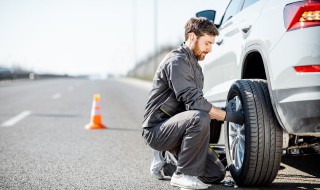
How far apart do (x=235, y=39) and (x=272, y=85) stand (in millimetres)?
1144

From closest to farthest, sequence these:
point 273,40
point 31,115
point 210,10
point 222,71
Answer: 1. point 273,40
2. point 222,71
3. point 210,10
4. point 31,115

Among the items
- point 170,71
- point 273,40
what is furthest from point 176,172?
point 273,40

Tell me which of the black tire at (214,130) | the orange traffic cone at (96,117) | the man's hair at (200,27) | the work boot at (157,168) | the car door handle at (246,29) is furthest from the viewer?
the orange traffic cone at (96,117)

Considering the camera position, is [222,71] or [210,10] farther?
[210,10]

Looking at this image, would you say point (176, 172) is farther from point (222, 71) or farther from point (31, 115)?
point (31, 115)

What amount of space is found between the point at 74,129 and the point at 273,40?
18.8 ft

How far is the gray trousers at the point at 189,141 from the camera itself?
12.0 ft

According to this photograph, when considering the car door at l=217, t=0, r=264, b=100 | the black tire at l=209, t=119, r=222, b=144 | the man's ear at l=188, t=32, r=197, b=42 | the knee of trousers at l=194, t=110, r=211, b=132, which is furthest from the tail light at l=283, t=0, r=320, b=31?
the black tire at l=209, t=119, r=222, b=144

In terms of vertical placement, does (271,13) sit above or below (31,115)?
above

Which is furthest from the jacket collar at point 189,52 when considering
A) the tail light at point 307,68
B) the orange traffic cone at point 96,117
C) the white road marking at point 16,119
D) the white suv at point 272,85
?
the white road marking at point 16,119

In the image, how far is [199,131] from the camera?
3.64m

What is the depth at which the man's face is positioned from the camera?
12.5 ft

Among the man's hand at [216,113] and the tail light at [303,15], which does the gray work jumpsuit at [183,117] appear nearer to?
the man's hand at [216,113]

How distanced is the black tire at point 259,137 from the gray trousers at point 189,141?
1.04 feet
